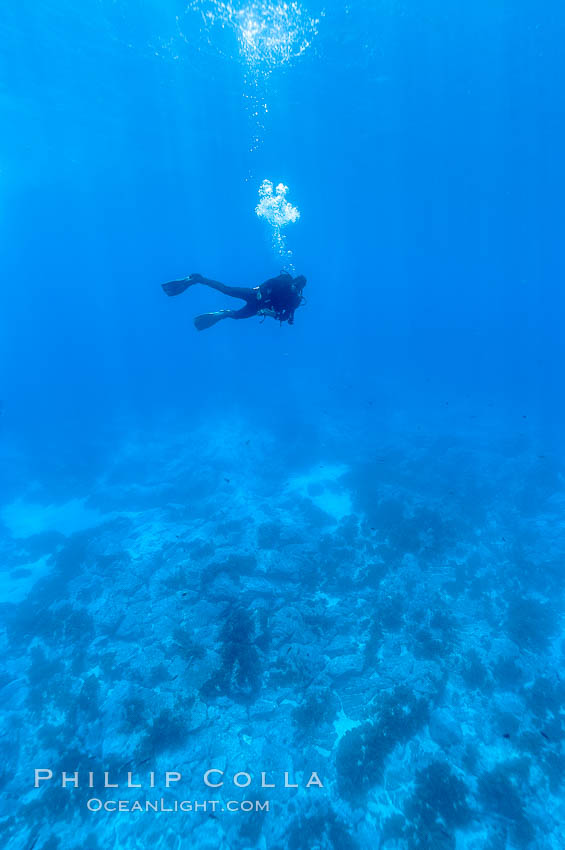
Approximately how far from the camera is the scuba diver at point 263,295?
38.5 ft

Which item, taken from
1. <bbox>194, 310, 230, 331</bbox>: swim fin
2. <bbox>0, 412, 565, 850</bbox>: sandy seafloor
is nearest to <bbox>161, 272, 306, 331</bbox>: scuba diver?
<bbox>194, 310, 230, 331</bbox>: swim fin

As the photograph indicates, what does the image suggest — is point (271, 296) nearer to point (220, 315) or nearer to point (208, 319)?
point (220, 315)

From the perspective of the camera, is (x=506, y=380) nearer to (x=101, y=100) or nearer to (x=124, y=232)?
(x=101, y=100)

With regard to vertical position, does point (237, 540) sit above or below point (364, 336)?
below

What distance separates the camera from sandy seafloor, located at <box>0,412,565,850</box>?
34.8 feet

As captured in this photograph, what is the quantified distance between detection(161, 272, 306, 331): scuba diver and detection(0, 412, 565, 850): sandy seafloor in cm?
1167

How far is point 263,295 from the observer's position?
12031 millimetres

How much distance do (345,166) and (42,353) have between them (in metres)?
70.0

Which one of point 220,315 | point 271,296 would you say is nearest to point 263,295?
point 271,296

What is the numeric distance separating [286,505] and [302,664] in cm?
1064

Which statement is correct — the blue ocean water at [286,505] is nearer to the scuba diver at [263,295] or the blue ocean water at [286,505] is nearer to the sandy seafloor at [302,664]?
the sandy seafloor at [302,664]

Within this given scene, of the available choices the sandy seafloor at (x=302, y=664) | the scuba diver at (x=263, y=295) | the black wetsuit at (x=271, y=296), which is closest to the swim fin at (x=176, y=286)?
the scuba diver at (x=263, y=295)

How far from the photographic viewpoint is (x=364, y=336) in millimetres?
91375

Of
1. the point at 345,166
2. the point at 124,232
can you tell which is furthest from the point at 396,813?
the point at 124,232
